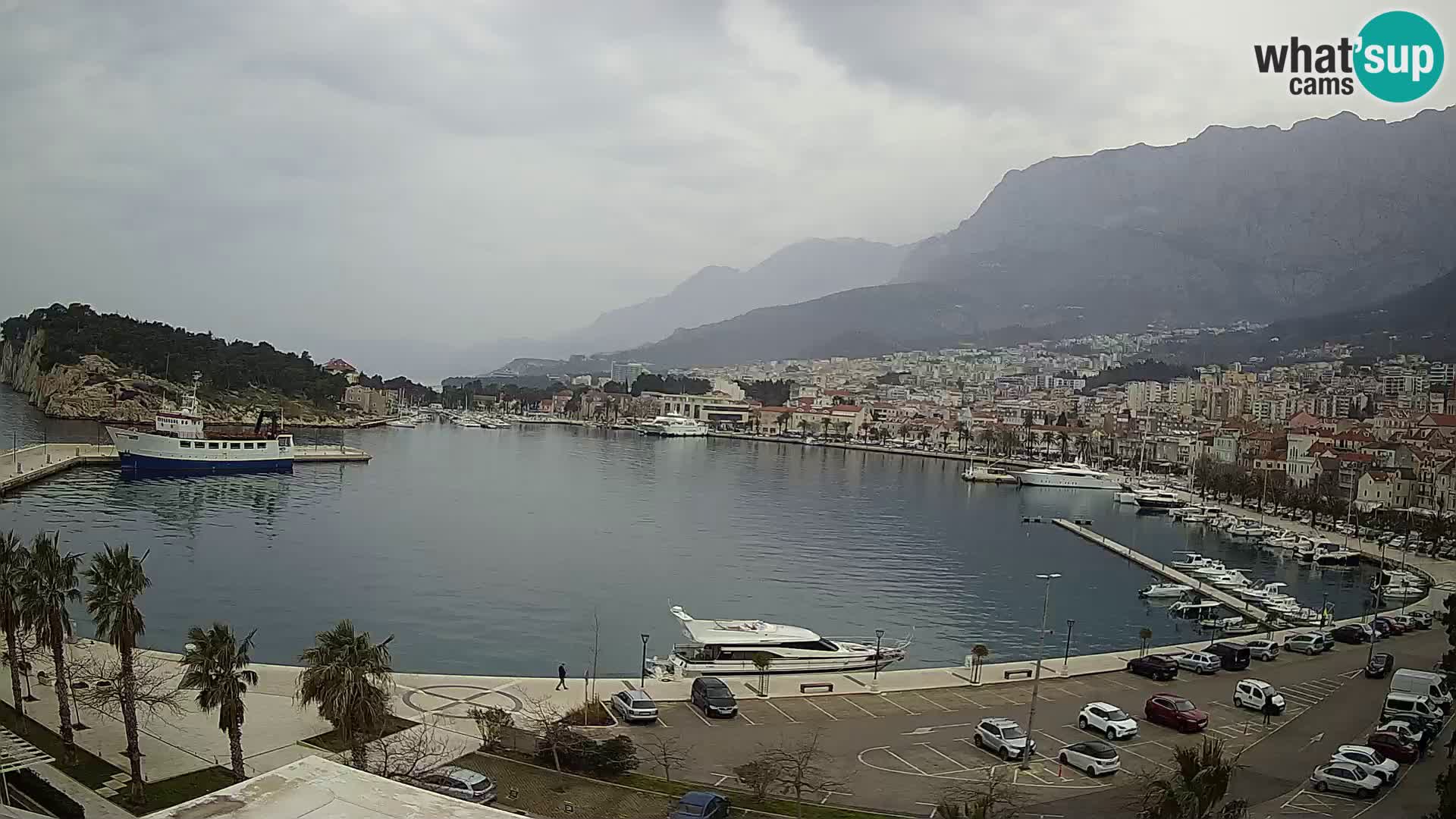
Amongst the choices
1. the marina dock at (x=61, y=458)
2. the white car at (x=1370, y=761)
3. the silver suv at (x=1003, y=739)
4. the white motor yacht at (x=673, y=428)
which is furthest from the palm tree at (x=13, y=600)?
the white motor yacht at (x=673, y=428)

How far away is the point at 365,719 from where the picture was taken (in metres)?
9.63

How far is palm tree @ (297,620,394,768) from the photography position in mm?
9531

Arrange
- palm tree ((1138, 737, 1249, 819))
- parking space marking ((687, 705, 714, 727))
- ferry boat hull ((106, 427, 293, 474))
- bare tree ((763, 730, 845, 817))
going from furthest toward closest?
ferry boat hull ((106, 427, 293, 474)) < parking space marking ((687, 705, 714, 727)) < bare tree ((763, 730, 845, 817)) < palm tree ((1138, 737, 1249, 819))

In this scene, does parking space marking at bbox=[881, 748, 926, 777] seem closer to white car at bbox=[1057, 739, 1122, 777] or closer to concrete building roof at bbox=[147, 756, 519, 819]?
white car at bbox=[1057, 739, 1122, 777]

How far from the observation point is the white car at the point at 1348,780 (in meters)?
11.0

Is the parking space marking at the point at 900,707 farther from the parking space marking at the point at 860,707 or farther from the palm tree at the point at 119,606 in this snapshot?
the palm tree at the point at 119,606

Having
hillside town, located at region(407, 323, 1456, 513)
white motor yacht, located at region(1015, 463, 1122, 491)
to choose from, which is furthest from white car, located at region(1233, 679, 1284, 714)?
white motor yacht, located at region(1015, 463, 1122, 491)

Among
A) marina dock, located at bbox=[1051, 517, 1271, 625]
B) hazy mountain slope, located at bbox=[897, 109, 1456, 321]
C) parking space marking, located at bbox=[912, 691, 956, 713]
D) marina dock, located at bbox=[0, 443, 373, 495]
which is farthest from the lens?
hazy mountain slope, located at bbox=[897, 109, 1456, 321]

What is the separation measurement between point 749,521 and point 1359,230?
484 feet

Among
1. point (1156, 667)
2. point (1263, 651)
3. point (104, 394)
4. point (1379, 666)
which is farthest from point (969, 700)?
point (104, 394)

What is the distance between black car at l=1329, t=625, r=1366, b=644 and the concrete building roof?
2001 centimetres

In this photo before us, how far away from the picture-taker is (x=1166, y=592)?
1077 inches

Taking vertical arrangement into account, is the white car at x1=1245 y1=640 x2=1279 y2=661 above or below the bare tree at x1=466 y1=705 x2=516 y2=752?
below

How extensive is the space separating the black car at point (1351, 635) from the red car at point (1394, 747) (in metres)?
8.42
